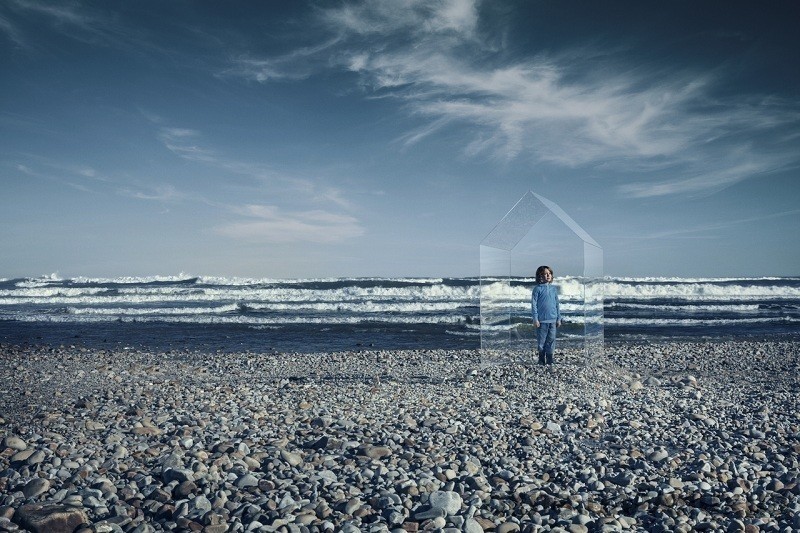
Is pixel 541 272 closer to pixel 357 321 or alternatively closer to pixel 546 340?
pixel 546 340

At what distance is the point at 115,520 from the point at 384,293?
31.3 m

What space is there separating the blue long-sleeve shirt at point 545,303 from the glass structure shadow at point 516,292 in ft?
1.57

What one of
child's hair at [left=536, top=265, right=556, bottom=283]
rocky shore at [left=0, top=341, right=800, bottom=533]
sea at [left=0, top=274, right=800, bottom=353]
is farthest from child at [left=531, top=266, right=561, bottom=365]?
rocky shore at [left=0, top=341, right=800, bottom=533]

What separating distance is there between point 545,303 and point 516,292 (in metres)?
0.87

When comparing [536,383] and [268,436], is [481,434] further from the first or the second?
[536,383]

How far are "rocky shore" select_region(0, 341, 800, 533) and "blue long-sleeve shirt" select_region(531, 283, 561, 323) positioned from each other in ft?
3.36

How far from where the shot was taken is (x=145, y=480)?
4.52 meters

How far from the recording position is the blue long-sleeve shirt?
9359 mm

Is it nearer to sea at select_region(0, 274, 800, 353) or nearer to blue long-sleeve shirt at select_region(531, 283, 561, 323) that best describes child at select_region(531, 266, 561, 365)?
blue long-sleeve shirt at select_region(531, 283, 561, 323)

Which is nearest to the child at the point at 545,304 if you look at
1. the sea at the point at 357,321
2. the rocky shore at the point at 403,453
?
the sea at the point at 357,321

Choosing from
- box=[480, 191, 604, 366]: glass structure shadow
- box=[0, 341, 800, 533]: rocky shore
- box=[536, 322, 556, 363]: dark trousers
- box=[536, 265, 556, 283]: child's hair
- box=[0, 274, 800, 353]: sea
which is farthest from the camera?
box=[0, 274, 800, 353]: sea

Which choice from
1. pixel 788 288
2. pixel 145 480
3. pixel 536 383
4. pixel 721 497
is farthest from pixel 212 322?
pixel 788 288

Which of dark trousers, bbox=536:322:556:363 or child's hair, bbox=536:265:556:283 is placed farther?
dark trousers, bbox=536:322:556:363

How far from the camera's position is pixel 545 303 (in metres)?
9.38
